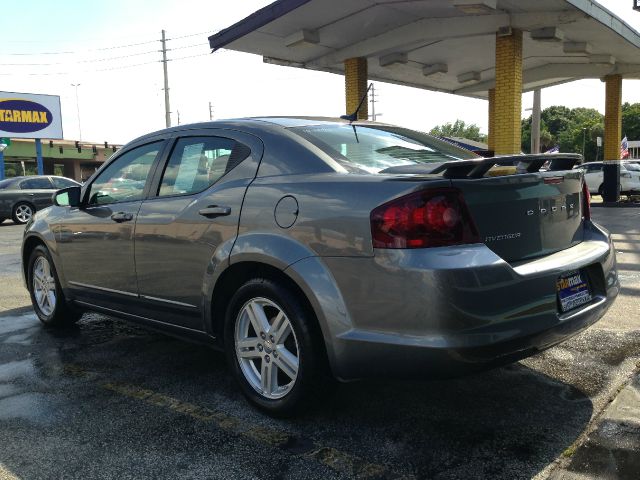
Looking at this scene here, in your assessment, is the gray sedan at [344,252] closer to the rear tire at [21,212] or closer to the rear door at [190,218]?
the rear door at [190,218]

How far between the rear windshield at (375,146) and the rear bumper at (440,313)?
0.66 m

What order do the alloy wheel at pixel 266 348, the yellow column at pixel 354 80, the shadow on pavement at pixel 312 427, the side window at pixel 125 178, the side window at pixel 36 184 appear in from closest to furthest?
the shadow on pavement at pixel 312 427 < the alloy wheel at pixel 266 348 < the side window at pixel 125 178 < the yellow column at pixel 354 80 < the side window at pixel 36 184

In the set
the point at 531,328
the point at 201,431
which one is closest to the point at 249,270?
the point at 201,431

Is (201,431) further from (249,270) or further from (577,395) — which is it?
(577,395)

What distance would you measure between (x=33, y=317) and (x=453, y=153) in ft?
14.0

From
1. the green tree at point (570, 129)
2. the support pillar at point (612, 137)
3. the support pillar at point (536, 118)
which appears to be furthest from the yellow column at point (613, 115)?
the green tree at point (570, 129)

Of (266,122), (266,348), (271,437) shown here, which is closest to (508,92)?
(266,122)

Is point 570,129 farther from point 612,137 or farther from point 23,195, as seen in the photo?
Answer: point 23,195

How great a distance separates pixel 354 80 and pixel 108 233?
12.6m

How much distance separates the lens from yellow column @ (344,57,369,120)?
15.6 m

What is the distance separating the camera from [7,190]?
17.4 meters

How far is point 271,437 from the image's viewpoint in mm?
2906

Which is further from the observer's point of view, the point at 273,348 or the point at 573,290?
the point at 273,348

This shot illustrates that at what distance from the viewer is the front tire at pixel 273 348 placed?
291cm
